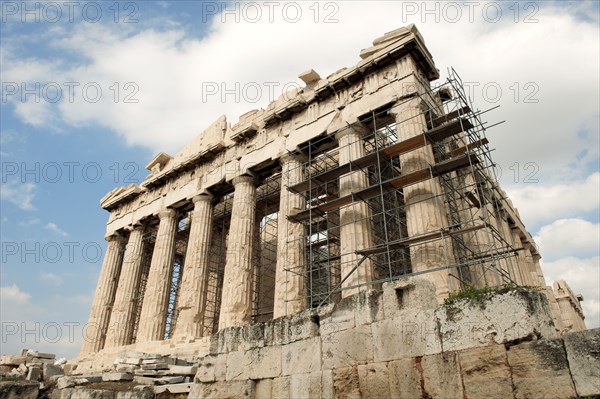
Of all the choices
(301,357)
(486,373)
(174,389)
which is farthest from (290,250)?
(486,373)

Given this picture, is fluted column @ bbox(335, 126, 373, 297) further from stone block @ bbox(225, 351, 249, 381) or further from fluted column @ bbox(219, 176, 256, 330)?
stone block @ bbox(225, 351, 249, 381)

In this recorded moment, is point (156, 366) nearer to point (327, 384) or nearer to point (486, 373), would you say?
point (327, 384)

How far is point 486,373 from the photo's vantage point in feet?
18.0

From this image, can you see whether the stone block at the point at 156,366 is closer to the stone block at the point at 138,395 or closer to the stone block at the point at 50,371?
the stone block at the point at 138,395

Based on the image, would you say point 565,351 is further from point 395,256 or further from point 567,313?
point 567,313

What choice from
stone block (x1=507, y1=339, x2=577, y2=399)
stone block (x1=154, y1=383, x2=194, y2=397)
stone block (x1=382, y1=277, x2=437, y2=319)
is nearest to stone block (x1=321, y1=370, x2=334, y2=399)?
stone block (x1=382, y1=277, x2=437, y2=319)

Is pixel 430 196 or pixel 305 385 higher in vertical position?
pixel 430 196

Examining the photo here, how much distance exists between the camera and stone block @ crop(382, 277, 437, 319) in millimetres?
6453

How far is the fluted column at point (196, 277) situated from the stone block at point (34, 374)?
464 centimetres

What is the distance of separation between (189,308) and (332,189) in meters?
7.54

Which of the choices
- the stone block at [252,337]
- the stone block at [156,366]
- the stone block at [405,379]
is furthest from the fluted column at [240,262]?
the stone block at [405,379]

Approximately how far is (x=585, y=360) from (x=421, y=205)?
8.19 meters

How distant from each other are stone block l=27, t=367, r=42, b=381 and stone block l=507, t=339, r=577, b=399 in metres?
13.7

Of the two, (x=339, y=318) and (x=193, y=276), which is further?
(x=193, y=276)
